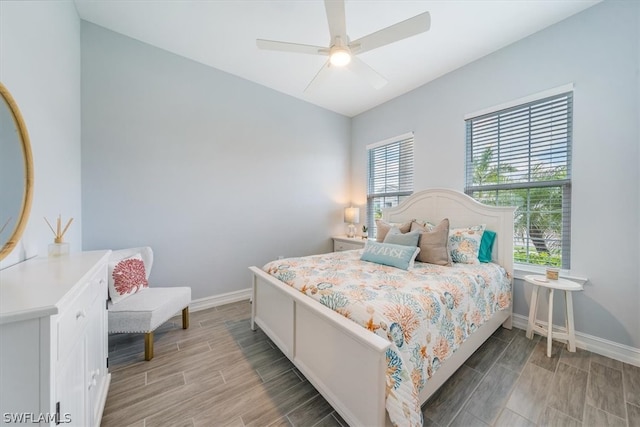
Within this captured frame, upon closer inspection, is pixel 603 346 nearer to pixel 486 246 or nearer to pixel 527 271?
pixel 527 271

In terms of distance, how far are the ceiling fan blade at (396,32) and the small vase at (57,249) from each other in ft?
7.98

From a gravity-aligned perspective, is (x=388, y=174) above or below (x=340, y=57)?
below

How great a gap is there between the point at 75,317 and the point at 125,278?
54.4 inches

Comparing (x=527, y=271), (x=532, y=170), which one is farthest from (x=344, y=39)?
(x=527, y=271)

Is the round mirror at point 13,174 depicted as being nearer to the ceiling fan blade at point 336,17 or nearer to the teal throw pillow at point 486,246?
the ceiling fan blade at point 336,17

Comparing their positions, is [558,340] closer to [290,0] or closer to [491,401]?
[491,401]

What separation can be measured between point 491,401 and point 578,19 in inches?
129

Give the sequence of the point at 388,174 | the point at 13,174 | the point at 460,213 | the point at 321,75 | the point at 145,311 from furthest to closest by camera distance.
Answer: the point at 388,174, the point at 460,213, the point at 321,75, the point at 145,311, the point at 13,174

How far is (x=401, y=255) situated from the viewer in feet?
7.34

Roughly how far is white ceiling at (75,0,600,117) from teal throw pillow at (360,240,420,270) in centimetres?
179

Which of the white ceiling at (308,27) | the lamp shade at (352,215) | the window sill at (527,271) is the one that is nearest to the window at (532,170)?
the window sill at (527,271)

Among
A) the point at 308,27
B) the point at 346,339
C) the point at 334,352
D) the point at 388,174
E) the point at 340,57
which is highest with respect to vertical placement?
the point at 308,27

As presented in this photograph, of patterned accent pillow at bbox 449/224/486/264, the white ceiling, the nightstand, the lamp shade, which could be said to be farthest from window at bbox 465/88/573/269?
the lamp shade

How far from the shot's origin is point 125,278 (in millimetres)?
2096
